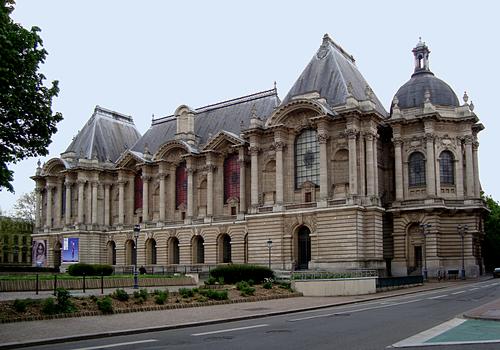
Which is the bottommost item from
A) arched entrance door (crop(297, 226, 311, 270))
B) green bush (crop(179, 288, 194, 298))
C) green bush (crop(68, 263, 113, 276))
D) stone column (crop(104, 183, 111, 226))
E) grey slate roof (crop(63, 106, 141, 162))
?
green bush (crop(68, 263, 113, 276))

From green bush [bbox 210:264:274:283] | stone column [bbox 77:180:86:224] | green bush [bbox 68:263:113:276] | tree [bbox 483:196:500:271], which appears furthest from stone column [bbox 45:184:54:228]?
tree [bbox 483:196:500:271]

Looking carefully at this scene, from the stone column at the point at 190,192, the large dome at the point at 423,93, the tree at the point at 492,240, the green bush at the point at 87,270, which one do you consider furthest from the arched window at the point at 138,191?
the tree at the point at 492,240

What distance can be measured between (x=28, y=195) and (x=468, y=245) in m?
77.9

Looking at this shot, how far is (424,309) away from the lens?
1083 inches

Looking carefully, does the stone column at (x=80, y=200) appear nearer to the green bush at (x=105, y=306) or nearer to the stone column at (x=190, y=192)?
the stone column at (x=190, y=192)

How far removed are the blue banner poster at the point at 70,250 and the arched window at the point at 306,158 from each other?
3669 centimetres

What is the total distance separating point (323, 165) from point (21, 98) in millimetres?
43645

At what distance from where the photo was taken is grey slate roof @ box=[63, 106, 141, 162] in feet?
299

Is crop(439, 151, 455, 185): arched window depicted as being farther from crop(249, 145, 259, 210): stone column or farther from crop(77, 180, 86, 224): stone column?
crop(77, 180, 86, 224): stone column

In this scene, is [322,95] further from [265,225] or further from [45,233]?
[45,233]

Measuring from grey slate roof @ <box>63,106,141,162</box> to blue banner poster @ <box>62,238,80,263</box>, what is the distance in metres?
12.5

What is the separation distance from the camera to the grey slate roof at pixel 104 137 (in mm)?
91188

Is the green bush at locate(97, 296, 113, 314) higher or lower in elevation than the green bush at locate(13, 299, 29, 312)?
lower

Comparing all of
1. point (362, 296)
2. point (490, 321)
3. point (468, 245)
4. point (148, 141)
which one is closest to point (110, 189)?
point (148, 141)
